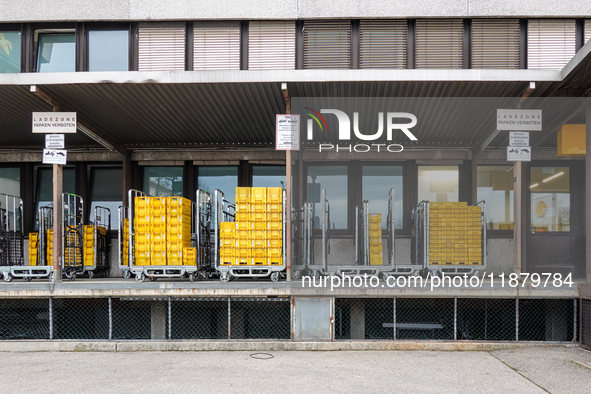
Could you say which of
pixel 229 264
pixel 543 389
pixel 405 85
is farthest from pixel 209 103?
pixel 543 389

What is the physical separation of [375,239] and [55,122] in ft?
26.7

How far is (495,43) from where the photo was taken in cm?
1180

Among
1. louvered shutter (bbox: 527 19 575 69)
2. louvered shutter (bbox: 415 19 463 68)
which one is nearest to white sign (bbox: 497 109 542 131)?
louvered shutter (bbox: 415 19 463 68)

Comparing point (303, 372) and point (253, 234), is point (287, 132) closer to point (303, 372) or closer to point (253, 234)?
point (253, 234)

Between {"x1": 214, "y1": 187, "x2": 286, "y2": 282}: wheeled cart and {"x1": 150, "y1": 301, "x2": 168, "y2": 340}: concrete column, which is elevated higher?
{"x1": 214, "y1": 187, "x2": 286, "y2": 282}: wheeled cart

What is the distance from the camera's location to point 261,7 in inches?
465

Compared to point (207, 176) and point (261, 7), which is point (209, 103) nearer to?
point (261, 7)

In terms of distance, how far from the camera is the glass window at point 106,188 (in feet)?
50.0

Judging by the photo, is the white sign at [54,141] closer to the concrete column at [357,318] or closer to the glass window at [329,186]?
the glass window at [329,186]

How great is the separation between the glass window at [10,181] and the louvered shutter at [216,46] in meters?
7.52

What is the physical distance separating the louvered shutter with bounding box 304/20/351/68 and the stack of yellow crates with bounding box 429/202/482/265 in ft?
14.3

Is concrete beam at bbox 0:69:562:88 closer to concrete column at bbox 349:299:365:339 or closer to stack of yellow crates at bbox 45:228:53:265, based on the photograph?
concrete column at bbox 349:299:365:339

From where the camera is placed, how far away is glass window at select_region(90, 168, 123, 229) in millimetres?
15234

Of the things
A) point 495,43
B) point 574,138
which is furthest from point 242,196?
point 574,138
